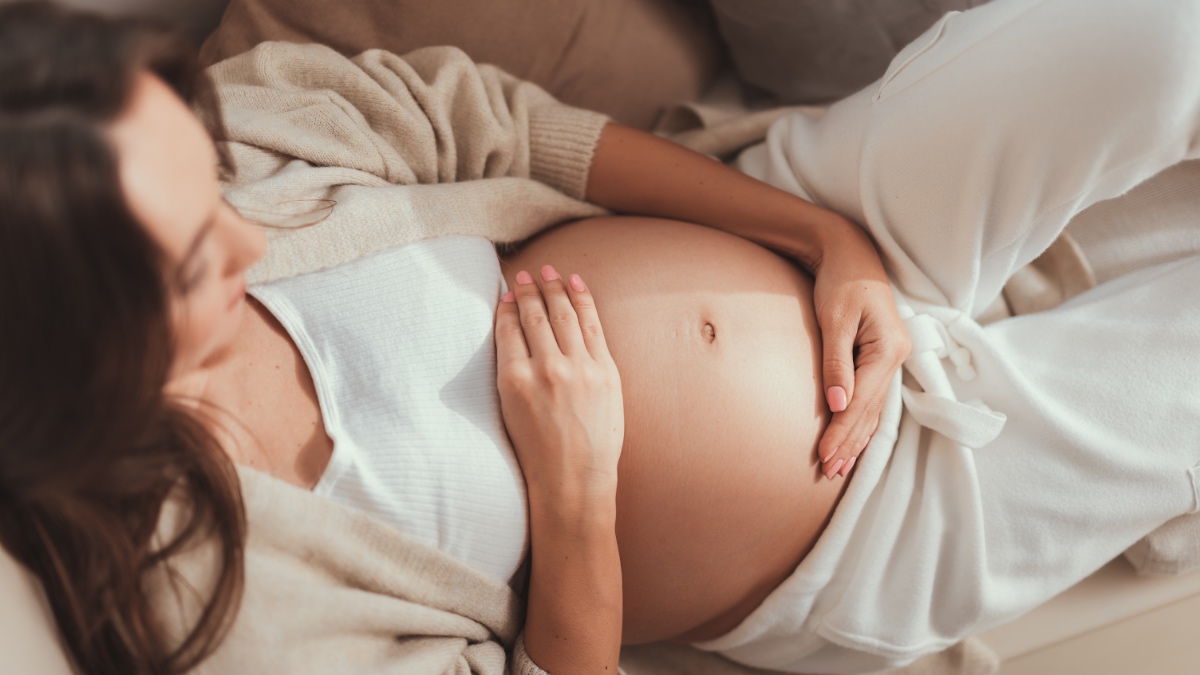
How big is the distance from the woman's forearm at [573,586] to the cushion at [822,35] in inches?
28.3

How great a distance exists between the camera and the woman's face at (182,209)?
19.3 inches

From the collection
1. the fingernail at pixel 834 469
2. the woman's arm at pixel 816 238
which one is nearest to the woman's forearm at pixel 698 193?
the woman's arm at pixel 816 238

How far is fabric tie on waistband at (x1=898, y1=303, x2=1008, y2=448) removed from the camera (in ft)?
2.83

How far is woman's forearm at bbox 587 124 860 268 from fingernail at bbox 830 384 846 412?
179mm

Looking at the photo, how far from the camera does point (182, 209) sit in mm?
508

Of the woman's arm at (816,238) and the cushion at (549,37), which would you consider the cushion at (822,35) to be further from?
the woman's arm at (816,238)

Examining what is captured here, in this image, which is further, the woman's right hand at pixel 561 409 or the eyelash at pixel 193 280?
the woman's right hand at pixel 561 409

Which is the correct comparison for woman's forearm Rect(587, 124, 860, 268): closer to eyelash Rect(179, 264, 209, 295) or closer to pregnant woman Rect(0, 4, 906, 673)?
pregnant woman Rect(0, 4, 906, 673)

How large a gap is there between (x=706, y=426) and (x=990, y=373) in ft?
Answer: 1.12

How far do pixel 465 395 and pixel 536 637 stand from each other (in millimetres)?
254

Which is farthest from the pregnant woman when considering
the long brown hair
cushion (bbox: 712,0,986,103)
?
cushion (bbox: 712,0,986,103)

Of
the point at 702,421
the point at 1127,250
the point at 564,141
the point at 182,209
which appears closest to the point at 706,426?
the point at 702,421

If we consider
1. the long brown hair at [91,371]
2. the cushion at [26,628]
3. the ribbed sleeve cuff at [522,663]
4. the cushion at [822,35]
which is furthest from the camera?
the cushion at [822,35]

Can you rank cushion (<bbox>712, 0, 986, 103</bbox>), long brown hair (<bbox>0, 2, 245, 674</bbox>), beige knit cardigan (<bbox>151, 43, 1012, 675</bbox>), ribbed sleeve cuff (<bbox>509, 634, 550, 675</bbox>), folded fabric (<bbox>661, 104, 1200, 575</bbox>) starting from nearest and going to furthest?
long brown hair (<bbox>0, 2, 245, 674</bbox>) < beige knit cardigan (<bbox>151, 43, 1012, 675</bbox>) < ribbed sleeve cuff (<bbox>509, 634, 550, 675</bbox>) < folded fabric (<bbox>661, 104, 1200, 575</bbox>) < cushion (<bbox>712, 0, 986, 103</bbox>)
